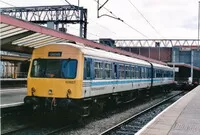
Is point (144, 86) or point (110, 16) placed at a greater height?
point (110, 16)

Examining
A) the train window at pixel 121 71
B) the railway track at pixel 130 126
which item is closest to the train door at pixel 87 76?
the railway track at pixel 130 126

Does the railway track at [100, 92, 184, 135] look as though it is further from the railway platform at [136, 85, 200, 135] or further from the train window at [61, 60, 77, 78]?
the train window at [61, 60, 77, 78]

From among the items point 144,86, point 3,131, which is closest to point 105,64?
point 3,131

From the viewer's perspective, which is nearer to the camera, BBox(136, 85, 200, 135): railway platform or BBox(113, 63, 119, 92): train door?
BBox(136, 85, 200, 135): railway platform

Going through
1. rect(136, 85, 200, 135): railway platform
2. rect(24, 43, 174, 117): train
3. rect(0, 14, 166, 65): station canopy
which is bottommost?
rect(136, 85, 200, 135): railway platform

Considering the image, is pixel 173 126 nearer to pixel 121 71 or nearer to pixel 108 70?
pixel 108 70

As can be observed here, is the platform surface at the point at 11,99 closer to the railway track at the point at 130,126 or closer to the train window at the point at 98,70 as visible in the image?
the train window at the point at 98,70

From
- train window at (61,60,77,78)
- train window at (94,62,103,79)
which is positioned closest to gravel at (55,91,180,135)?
train window at (94,62,103,79)

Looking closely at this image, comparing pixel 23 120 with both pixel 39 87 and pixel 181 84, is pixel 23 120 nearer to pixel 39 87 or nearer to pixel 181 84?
pixel 39 87

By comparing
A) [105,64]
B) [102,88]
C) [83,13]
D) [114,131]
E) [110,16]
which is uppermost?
[83,13]

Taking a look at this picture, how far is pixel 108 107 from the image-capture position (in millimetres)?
19344

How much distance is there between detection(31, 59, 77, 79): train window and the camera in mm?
13334

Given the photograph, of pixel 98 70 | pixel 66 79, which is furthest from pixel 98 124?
pixel 66 79

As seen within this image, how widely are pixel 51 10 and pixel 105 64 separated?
28.8m
